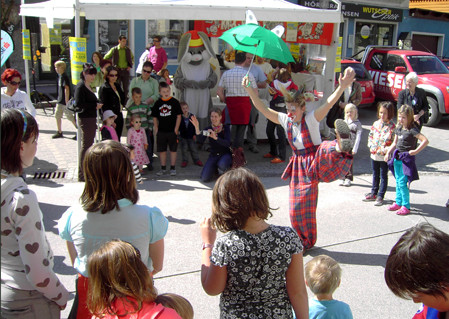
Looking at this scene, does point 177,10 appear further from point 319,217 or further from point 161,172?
point 319,217

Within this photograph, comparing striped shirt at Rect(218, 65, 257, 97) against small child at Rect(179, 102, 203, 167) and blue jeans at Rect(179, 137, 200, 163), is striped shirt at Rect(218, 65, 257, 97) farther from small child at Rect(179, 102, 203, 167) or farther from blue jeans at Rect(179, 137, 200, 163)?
blue jeans at Rect(179, 137, 200, 163)

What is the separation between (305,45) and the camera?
10.8 m

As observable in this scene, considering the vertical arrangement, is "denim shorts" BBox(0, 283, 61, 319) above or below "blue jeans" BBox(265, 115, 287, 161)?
above

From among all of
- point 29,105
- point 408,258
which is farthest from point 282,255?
point 29,105

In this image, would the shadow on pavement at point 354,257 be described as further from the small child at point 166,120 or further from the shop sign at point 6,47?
the shop sign at point 6,47

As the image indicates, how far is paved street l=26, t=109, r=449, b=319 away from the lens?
4.26m

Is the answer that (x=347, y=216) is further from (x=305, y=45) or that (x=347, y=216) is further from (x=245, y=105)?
(x=305, y=45)

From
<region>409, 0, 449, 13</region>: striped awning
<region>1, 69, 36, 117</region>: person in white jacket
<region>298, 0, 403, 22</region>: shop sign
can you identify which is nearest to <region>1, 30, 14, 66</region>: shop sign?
<region>1, 69, 36, 117</region>: person in white jacket

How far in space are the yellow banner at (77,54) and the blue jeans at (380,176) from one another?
422 centimetres

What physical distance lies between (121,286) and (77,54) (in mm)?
5420

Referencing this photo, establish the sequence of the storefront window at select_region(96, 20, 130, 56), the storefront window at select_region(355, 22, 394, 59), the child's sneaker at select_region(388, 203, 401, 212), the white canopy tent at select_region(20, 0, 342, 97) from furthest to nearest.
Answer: the storefront window at select_region(355, 22, 394, 59)
the storefront window at select_region(96, 20, 130, 56)
the white canopy tent at select_region(20, 0, 342, 97)
the child's sneaker at select_region(388, 203, 401, 212)

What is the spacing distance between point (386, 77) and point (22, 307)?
1297 centimetres

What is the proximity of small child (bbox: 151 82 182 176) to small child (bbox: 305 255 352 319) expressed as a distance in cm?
497

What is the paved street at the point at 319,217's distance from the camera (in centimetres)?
426
